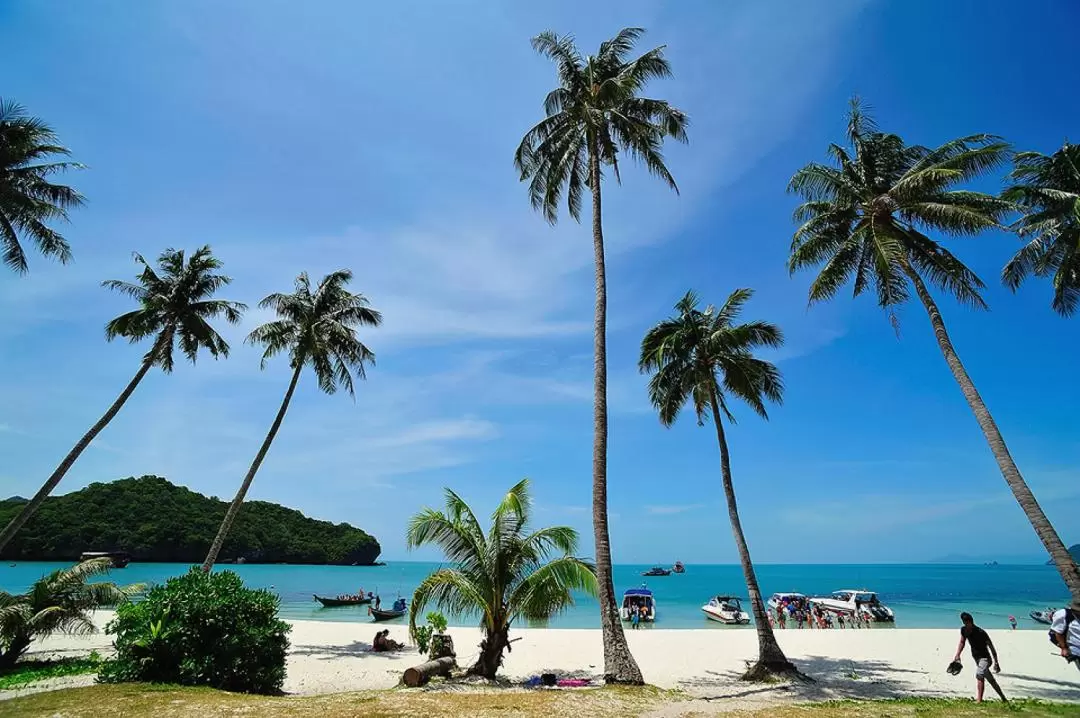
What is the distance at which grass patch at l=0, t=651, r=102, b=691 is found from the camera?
38.6 ft

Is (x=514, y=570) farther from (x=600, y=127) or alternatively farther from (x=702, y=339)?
(x=600, y=127)

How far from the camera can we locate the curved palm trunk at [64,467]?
18.2 metres

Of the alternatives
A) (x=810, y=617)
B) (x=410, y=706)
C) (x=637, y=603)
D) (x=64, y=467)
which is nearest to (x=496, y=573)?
(x=410, y=706)

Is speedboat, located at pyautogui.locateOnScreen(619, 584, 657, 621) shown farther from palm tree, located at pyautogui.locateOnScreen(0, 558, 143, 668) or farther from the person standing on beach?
the person standing on beach

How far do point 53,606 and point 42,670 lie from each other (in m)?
2.07

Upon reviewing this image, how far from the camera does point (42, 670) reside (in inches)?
533

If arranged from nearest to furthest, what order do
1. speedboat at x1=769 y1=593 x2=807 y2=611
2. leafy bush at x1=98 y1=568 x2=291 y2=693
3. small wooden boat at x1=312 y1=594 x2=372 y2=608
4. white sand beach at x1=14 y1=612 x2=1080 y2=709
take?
leafy bush at x1=98 y1=568 x2=291 y2=693 < white sand beach at x1=14 y1=612 x2=1080 y2=709 < speedboat at x1=769 y1=593 x2=807 y2=611 < small wooden boat at x1=312 y1=594 x2=372 y2=608

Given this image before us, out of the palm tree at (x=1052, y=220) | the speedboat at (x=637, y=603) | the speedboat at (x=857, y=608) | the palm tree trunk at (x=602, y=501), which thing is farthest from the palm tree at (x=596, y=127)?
the speedboat at (x=857, y=608)

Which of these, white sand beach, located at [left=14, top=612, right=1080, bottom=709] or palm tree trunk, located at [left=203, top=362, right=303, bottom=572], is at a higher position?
palm tree trunk, located at [left=203, top=362, right=303, bottom=572]

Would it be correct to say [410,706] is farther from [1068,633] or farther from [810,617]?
[810,617]

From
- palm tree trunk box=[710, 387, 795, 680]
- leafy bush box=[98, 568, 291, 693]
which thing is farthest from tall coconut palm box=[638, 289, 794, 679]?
leafy bush box=[98, 568, 291, 693]

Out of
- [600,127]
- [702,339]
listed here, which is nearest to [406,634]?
[702,339]

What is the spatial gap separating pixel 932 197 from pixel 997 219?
1816mm

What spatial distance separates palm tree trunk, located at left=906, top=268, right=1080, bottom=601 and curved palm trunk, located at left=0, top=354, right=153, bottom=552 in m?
28.7
